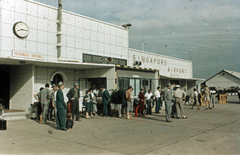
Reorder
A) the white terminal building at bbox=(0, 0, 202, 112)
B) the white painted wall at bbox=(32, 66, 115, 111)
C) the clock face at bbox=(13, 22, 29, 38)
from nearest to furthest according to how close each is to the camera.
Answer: the white terminal building at bbox=(0, 0, 202, 112)
the clock face at bbox=(13, 22, 29, 38)
the white painted wall at bbox=(32, 66, 115, 111)

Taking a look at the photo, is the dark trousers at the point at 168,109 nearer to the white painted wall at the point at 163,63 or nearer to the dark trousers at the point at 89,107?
the dark trousers at the point at 89,107

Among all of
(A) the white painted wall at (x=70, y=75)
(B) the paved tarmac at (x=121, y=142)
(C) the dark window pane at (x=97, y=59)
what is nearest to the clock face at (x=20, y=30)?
(A) the white painted wall at (x=70, y=75)

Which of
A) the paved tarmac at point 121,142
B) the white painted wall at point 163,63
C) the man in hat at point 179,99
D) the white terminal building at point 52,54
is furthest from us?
the white painted wall at point 163,63

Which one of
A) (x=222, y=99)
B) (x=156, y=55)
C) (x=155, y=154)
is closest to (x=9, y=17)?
(x=155, y=154)

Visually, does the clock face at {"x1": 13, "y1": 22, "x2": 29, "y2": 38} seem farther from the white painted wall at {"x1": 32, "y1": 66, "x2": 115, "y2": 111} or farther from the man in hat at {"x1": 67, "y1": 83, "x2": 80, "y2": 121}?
the man in hat at {"x1": 67, "y1": 83, "x2": 80, "y2": 121}

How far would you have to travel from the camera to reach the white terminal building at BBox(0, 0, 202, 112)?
535 inches

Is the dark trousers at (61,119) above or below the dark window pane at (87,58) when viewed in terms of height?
below

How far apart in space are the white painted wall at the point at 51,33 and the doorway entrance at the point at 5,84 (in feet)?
4.94

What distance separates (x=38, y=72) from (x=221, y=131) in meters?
11.0

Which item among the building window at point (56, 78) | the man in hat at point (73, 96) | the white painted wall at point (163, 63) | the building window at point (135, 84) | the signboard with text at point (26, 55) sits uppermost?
the white painted wall at point (163, 63)

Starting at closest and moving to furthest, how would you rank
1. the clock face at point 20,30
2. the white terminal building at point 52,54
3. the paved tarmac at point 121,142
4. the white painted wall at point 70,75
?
1. the paved tarmac at point 121,142
2. the white terminal building at point 52,54
3. the clock face at point 20,30
4. the white painted wall at point 70,75

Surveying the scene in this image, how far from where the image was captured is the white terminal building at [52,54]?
13.6 metres

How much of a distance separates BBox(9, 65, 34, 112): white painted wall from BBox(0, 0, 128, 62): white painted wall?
4.07ft

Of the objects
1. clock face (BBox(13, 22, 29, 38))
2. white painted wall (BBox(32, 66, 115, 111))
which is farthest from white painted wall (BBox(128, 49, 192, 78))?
clock face (BBox(13, 22, 29, 38))
